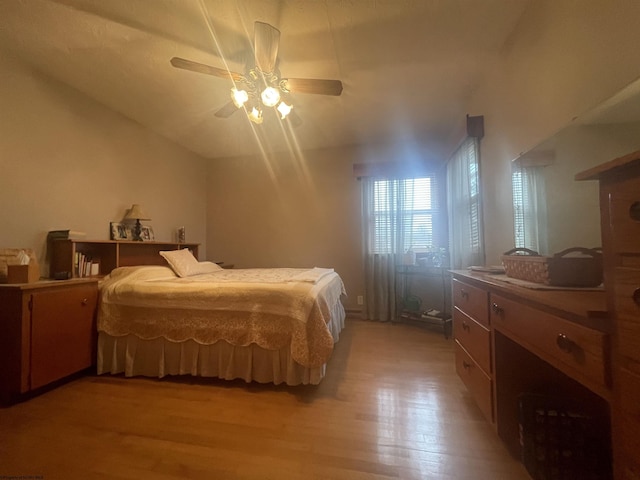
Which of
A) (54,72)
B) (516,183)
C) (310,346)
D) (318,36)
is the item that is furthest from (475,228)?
(54,72)

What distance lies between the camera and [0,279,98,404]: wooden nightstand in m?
1.63

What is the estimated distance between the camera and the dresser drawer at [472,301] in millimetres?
1322

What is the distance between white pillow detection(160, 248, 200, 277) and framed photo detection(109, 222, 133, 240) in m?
0.54

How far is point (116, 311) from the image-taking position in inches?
81.6

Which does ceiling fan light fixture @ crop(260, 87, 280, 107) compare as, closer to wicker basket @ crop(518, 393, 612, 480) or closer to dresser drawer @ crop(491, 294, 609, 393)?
dresser drawer @ crop(491, 294, 609, 393)

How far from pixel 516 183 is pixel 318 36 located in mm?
1741

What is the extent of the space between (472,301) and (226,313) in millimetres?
1657

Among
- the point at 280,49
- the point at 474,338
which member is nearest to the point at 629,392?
the point at 474,338

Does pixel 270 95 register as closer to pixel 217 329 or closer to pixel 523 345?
pixel 217 329

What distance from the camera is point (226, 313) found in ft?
6.29

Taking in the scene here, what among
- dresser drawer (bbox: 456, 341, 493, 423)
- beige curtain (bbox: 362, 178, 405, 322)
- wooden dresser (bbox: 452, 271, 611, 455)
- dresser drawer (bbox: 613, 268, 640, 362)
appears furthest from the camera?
beige curtain (bbox: 362, 178, 405, 322)

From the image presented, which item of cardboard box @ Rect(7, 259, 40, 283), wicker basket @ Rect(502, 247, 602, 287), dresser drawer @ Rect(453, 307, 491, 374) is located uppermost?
wicker basket @ Rect(502, 247, 602, 287)

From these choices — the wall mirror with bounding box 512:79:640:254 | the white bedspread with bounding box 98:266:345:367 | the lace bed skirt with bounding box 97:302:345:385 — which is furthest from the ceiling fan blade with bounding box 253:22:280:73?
the lace bed skirt with bounding box 97:302:345:385

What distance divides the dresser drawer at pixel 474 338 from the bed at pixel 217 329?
33.5 inches
